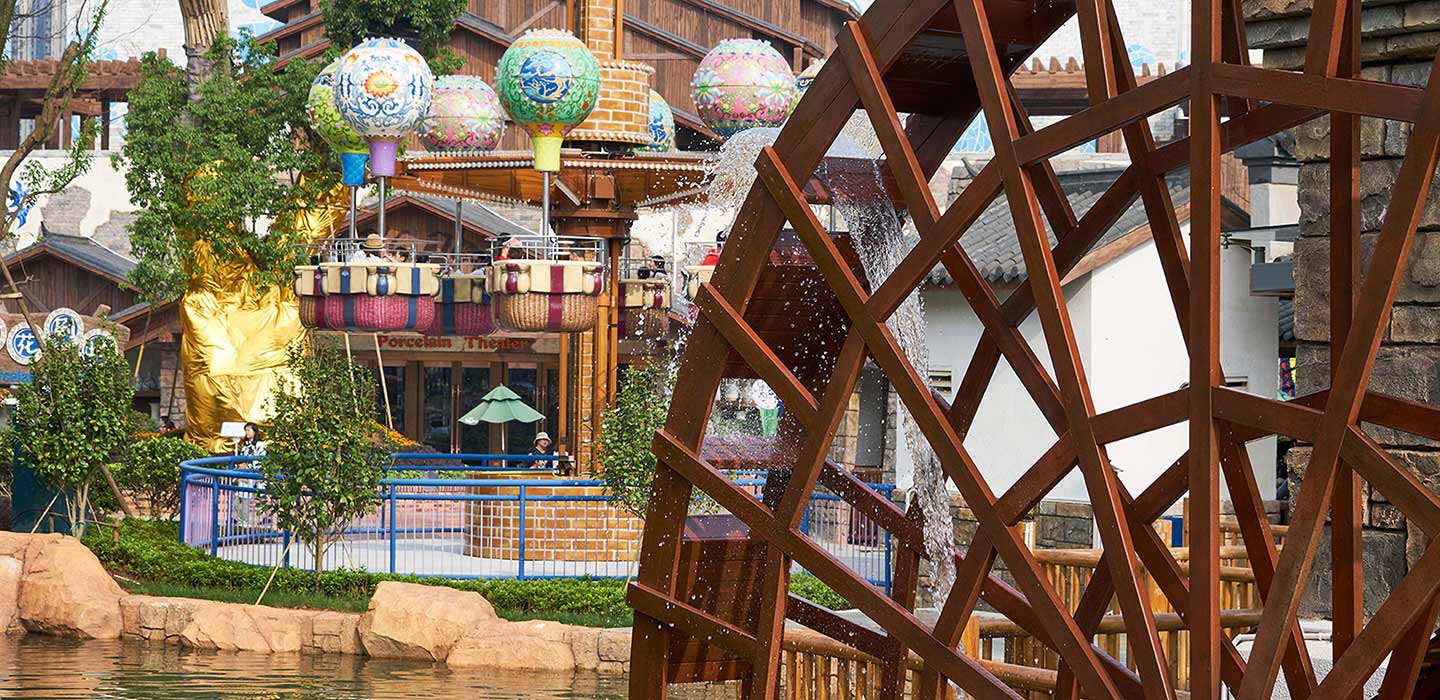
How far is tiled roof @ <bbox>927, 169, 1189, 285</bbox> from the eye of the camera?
17.2 meters

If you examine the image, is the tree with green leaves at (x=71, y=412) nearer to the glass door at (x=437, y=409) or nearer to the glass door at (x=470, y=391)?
the glass door at (x=470, y=391)

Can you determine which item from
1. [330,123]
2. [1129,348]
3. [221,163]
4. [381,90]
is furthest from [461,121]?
[221,163]

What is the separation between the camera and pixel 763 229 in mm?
6355

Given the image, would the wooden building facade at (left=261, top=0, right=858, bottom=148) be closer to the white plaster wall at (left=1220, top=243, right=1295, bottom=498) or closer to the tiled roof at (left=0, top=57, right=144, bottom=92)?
the tiled roof at (left=0, top=57, right=144, bottom=92)

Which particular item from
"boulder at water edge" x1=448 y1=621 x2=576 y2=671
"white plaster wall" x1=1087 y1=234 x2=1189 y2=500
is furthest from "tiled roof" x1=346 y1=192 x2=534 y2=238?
"boulder at water edge" x1=448 y1=621 x2=576 y2=671

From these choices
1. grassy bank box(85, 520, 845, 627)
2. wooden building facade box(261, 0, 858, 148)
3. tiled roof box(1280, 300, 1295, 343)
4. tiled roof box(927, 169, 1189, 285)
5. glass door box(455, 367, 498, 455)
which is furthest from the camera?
wooden building facade box(261, 0, 858, 148)

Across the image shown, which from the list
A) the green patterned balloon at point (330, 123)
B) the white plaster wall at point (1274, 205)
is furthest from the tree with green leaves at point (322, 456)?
the white plaster wall at point (1274, 205)

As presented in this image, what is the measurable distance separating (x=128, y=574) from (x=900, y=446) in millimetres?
7360

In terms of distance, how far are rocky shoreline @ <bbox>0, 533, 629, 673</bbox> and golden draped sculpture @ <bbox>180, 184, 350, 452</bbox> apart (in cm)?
889

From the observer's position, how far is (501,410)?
2623 centimetres

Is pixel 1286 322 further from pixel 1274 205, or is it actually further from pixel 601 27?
pixel 601 27

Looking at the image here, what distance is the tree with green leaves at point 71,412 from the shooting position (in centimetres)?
1742

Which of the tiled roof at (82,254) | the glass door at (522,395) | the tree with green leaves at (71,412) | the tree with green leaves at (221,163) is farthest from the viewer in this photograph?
Result: the glass door at (522,395)

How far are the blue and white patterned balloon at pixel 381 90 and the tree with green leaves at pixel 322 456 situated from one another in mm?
1984
